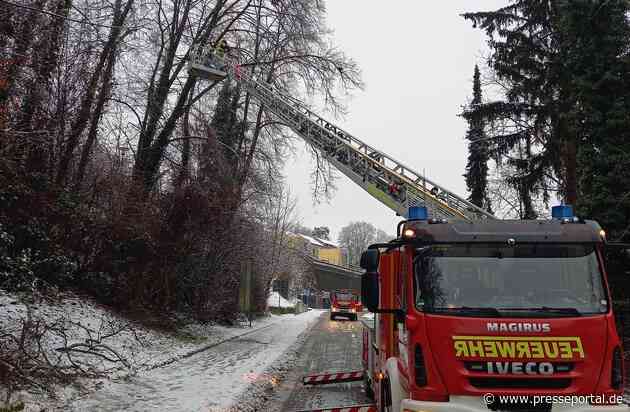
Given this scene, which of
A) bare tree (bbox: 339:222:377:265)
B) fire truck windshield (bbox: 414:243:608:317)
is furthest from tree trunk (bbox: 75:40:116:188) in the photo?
bare tree (bbox: 339:222:377:265)

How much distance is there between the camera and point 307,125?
736 inches

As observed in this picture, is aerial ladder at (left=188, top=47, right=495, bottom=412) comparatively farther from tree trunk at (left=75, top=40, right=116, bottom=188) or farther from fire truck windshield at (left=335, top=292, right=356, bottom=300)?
fire truck windshield at (left=335, top=292, right=356, bottom=300)

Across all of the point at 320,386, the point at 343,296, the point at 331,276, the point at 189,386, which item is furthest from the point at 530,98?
the point at 331,276

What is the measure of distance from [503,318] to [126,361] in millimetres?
8721

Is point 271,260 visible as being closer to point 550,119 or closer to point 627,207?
point 550,119

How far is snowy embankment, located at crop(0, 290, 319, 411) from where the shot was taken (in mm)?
8336

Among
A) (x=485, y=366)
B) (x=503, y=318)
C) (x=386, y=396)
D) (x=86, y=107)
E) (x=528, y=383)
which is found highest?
(x=86, y=107)

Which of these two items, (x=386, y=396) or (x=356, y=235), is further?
(x=356, y=235)

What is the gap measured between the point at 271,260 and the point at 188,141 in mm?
18498

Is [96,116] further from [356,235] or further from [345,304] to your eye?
[356,235]

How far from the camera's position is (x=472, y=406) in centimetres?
462

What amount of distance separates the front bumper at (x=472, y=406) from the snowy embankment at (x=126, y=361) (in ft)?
15.6

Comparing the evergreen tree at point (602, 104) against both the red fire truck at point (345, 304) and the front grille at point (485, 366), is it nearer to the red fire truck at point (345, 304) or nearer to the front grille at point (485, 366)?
the front grille at point (485, 366)

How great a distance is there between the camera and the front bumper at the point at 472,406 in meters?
4.55
